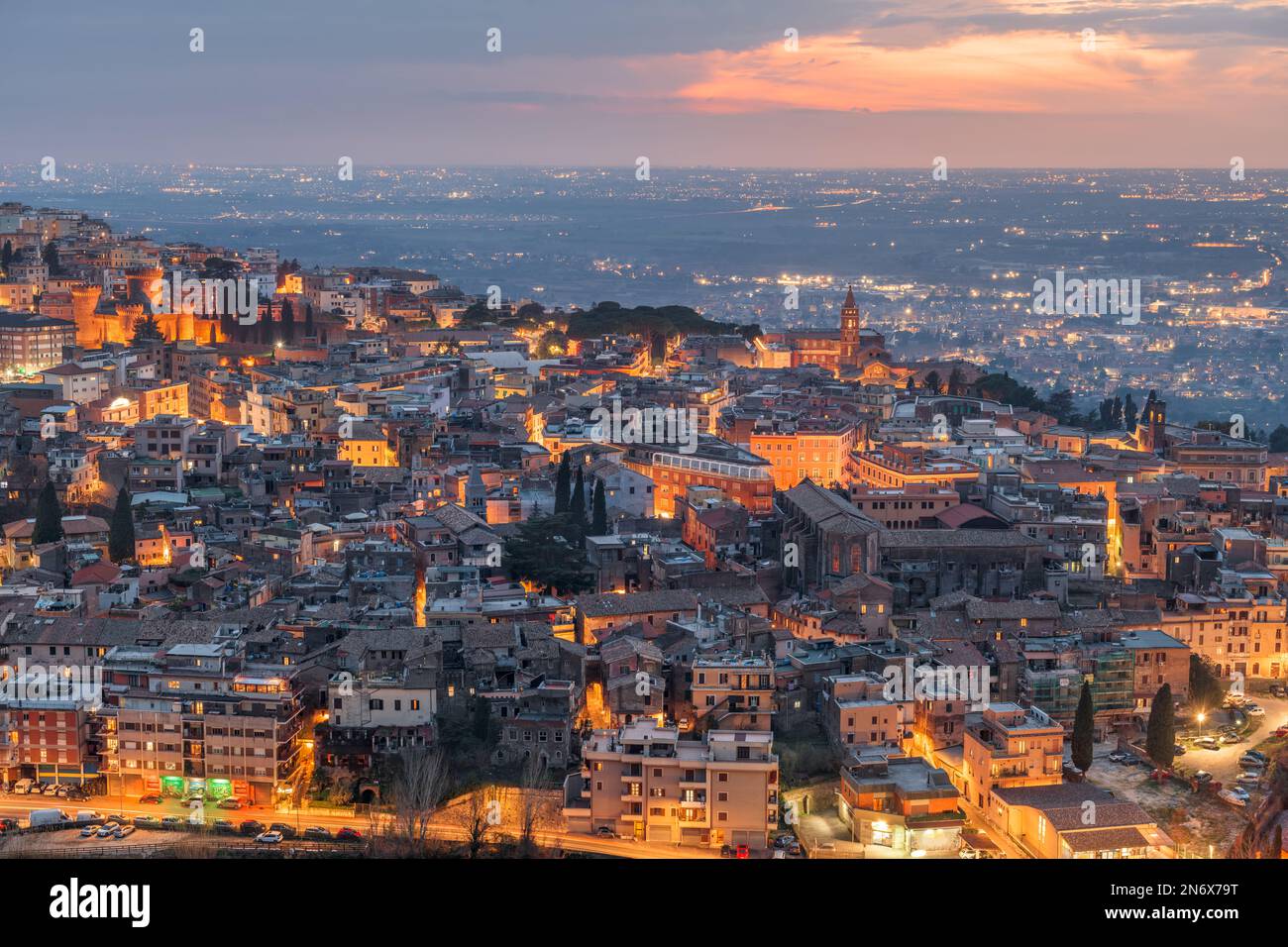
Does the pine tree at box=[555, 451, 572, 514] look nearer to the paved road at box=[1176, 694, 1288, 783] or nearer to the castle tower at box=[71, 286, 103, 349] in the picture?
the paved road at box=[1176, 694, 1288, 783]

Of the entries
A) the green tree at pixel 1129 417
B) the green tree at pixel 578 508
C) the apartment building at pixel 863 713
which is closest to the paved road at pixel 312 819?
the apartment building at pixel 863 713

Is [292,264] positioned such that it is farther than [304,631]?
Yes

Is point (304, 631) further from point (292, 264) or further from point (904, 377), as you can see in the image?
point (292, 264)

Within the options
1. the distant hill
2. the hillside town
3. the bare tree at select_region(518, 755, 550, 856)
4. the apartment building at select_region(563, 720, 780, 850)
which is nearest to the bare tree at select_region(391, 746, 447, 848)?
the hillside town

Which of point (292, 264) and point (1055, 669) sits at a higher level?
point (292, 264)

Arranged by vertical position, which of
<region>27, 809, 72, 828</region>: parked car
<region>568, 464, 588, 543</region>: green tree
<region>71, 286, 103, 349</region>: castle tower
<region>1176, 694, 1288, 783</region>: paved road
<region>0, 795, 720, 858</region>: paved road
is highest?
<region>71, 286, 103, 349</region>: castle tower

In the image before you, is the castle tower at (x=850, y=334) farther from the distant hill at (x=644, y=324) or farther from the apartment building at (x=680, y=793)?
the apartment building at (x=680, y=793)

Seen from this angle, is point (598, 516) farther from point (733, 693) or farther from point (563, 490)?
point (733, 693)

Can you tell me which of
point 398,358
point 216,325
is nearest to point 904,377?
point 398,358
